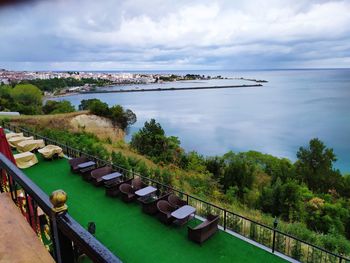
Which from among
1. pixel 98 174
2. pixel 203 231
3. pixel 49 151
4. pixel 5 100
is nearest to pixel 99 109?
pixel 5 100

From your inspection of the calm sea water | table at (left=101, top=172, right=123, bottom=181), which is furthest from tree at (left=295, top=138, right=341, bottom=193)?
table at (left=101, top=172, right=123, bottom=181)

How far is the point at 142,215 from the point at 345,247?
713cm

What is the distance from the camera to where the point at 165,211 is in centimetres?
964

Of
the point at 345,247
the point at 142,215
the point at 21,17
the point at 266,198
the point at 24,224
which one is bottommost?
the point at 266,198

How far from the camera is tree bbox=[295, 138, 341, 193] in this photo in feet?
88.4

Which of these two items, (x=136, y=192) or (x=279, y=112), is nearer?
(x=136, y=192)

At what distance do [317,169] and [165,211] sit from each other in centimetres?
2363

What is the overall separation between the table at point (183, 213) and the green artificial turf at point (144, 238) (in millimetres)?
328

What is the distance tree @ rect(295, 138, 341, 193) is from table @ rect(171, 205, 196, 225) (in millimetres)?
21312

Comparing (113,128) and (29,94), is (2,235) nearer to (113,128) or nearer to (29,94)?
(113,128)

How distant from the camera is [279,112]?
267 feet

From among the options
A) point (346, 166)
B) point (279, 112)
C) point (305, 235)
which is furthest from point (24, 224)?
point (279, 112)

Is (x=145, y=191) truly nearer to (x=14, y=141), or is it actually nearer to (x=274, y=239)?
(x=274, y=239)

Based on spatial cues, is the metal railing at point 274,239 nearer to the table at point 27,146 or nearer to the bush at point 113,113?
the table at point 27,146
